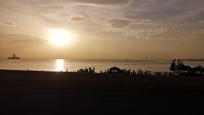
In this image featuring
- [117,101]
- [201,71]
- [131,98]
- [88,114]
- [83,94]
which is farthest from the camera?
[201,71]

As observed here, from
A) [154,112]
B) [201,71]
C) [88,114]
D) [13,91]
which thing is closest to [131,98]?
[154,112]

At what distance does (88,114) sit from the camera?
12242 millimetres

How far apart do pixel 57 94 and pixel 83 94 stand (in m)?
1.29

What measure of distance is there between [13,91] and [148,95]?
22.3 feet

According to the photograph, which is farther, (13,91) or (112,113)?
(13,91)

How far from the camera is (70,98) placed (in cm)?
1609

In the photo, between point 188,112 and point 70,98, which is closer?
point 188,112

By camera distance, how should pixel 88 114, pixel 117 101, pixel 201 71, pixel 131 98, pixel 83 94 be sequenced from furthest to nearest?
pixel 201 71 → pixel 83 94 → pixel 131 98 → pixel 117 101 → pixel 88 114

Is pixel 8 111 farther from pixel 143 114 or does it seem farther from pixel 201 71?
pixel 201 71

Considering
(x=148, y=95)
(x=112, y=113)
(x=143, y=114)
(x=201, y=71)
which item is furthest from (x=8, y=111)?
(x=201, y=71)

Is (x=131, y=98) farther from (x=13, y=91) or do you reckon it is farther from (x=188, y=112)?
(x=13, y=91)

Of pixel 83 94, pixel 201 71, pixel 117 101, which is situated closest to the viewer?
pixel 117 101

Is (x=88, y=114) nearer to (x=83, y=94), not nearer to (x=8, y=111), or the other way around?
(x=8, y=111)

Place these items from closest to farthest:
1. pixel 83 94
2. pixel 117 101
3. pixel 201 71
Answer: pixel 117 101
pixel 83 94
pixel 201 71
